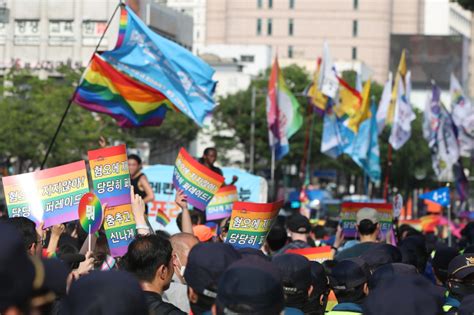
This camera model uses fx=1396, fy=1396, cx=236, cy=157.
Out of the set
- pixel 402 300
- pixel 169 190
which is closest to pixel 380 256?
pixel 402 300

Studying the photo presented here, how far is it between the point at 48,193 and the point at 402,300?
4088 millimetres

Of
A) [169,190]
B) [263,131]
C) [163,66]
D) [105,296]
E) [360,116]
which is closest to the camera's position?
[105,296]

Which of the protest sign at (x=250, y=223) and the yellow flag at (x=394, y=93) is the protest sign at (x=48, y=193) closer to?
the protest sign at (x=250, y=223)

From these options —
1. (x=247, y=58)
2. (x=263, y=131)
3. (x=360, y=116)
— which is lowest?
(x=263, y=131)

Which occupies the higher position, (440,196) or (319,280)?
(319,280)

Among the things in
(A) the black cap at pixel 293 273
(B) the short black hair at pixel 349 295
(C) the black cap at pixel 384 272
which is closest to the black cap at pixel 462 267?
(C) the black cap at pixel 384 272

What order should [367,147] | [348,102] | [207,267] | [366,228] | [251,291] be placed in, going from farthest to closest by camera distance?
[367,147] < [348,102] < [366,228] < [207,267] < [251,291]

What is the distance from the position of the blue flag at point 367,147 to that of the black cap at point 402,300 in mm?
31331

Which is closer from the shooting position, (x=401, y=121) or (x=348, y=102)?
(x=348, y=102)

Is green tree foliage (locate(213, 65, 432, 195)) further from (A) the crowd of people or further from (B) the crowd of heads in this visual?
(B) the crowd of heads

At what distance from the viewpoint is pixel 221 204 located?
14.4 m

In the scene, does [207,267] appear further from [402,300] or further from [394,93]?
[394,93]

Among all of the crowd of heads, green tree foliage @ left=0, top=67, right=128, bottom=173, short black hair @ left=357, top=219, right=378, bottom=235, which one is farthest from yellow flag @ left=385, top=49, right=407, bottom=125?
the crowd of heads

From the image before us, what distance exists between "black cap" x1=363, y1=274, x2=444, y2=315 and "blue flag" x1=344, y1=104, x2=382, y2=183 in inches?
1233
